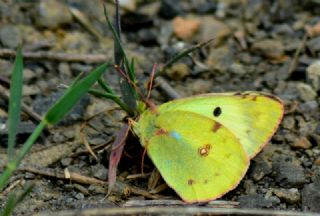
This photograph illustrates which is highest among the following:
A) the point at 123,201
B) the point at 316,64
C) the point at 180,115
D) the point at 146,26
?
the point at 146,26

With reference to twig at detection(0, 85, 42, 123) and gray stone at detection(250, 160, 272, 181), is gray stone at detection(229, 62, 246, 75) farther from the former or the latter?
twig at detection(0, 85, 42, 123)

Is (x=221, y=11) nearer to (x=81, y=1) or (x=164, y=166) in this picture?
(x=81, y=1)

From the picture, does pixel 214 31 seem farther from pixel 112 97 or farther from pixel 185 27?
pixel 112 97

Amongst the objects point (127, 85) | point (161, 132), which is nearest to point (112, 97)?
point (127, 85)

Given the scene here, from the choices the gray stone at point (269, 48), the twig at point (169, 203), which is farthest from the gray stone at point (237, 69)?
the twig at point (169, 203)

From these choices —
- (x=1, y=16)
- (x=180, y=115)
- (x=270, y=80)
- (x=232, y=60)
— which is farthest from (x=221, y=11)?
(x=180, y=115)

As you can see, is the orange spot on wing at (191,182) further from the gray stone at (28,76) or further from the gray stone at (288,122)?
the gray stone at (28,76)
